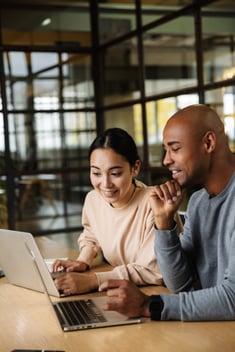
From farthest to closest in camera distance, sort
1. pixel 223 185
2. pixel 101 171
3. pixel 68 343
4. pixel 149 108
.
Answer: pixel 149 108 < pixel 101 171 < pixel 223 185 < pixel 68 343

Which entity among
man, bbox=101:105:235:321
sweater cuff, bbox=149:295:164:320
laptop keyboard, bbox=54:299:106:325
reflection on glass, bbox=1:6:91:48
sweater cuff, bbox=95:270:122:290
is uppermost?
reflection on glass, bbox=1:6:91:48

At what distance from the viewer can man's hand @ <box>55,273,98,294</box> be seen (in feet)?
5.60

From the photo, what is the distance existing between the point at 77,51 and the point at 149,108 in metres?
1.00

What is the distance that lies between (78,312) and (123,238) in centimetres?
55

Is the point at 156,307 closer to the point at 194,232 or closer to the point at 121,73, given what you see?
the point at 194,232

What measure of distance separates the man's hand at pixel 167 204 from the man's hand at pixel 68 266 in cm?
52

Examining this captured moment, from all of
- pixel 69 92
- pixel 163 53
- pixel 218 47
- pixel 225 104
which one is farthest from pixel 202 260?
pixel 163 53

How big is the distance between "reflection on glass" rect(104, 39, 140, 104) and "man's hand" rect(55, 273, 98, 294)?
8.90 ft

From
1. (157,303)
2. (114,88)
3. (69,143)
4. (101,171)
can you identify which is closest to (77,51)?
(114,88)

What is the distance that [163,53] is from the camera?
518 centimetres

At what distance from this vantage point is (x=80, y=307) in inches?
60.6

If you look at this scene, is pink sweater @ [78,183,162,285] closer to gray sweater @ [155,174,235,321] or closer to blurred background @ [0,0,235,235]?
gray sweater @ [155,174,235,321]

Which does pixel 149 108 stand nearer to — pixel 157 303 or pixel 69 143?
pixel 69 143

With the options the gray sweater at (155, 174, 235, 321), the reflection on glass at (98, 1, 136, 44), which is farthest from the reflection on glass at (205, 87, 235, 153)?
the gray sweater at (155, 174, 235, 321)
